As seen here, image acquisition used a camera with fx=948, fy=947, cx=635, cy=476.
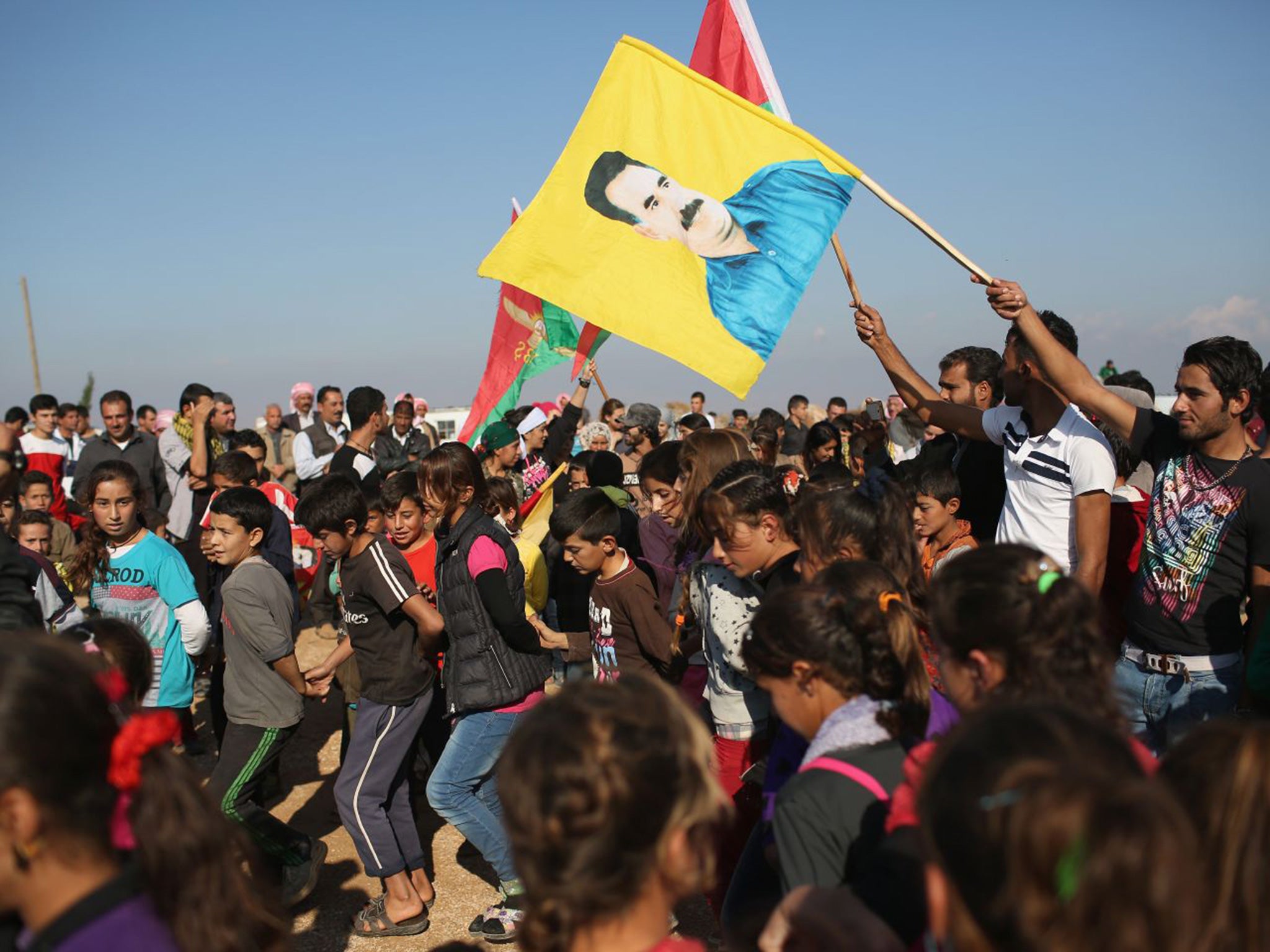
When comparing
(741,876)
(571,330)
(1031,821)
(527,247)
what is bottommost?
(741,876)

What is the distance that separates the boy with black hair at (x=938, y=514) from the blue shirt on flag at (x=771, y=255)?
0.95 metres

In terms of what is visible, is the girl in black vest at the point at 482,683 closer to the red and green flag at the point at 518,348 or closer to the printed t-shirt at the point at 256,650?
the printed t-shirt at the point at 256,650

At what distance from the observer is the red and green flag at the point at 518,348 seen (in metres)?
8.14

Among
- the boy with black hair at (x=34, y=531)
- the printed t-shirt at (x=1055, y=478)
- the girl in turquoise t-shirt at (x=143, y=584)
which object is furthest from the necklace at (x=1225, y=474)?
the boy with black hair at (x=34, y=531)

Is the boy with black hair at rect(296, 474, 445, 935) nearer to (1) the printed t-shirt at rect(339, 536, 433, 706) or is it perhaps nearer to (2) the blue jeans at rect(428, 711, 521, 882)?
(1) the printed t-shirt at rect(339, 536, 433, 706)

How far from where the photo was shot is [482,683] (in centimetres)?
416

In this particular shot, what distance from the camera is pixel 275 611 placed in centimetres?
441

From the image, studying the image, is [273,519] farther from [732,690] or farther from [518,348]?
[732,690]

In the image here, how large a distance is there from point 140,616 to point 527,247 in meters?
2.54

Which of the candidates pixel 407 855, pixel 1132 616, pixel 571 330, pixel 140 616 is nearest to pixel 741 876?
pixel 1132 616

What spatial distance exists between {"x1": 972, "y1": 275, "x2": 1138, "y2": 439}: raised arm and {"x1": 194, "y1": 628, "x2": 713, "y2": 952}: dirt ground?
8.93ft

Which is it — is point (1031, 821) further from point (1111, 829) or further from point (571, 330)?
point (571, 330)

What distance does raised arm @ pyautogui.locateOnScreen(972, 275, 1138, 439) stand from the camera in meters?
3.50

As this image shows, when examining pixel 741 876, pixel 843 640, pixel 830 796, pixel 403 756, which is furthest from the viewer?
pixel 403 756
